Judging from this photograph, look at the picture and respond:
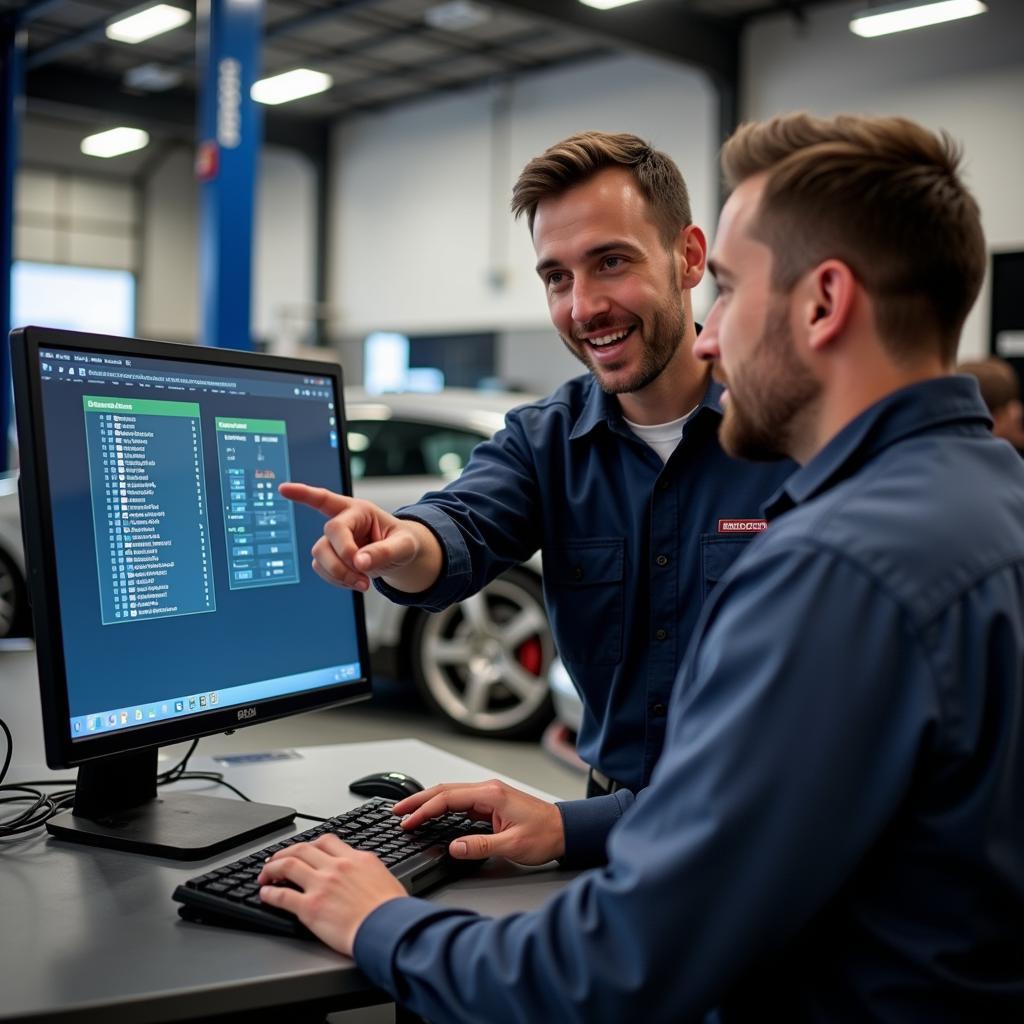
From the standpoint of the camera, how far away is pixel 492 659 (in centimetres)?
506

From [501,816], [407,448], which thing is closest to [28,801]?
[501,816]

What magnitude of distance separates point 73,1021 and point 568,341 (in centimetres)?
136

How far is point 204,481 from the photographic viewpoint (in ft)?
4.96

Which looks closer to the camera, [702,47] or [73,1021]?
[73,1021]

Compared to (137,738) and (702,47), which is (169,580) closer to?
(137,738)

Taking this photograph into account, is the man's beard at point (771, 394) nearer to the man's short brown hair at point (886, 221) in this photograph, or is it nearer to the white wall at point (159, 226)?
the man's short brown hair at point (886, 221)

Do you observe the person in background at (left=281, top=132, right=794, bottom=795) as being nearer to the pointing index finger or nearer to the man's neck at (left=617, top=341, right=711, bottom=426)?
the man's neck at (left=617, top=341, right=711, bottom=426)

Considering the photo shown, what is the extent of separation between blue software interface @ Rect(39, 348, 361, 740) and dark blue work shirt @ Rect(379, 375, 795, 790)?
0.22 metres

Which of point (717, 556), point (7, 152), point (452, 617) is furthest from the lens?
point (7, 152)

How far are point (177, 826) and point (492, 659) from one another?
142 inches

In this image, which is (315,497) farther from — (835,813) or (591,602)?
(835,813)

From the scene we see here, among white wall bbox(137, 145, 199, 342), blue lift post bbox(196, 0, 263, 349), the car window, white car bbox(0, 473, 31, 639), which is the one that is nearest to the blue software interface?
the car window

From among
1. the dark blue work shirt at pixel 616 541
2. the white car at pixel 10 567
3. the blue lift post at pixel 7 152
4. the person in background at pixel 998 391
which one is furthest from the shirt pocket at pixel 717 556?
the blue lift post at pixel 7 152

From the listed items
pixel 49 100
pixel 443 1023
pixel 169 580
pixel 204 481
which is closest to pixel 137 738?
pixel 169 580
